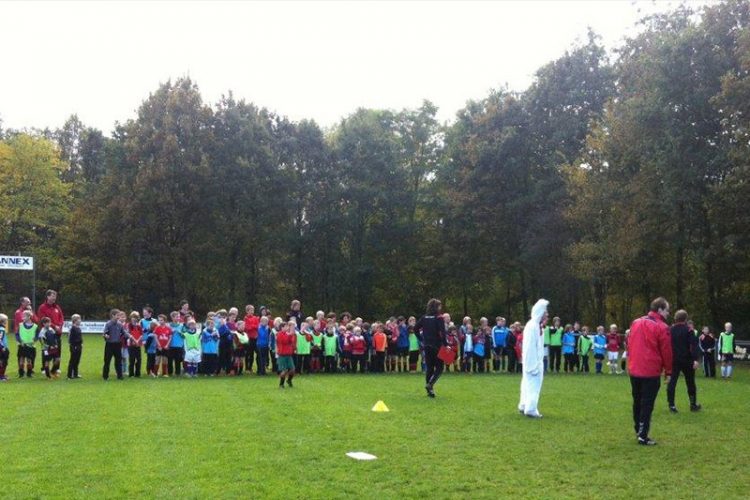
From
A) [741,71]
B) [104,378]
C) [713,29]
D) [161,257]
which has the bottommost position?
[104,378]

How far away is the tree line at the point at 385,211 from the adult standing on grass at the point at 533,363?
23.6 meters

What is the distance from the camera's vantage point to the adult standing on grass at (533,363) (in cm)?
1350

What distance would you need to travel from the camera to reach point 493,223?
47938 millimetres

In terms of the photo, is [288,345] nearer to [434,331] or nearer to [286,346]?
[286,346]

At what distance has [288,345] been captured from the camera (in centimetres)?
1755

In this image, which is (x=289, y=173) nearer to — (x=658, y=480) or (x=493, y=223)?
(x=493, y=223)

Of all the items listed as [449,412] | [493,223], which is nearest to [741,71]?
[493,223]

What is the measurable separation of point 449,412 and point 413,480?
18.7 feet

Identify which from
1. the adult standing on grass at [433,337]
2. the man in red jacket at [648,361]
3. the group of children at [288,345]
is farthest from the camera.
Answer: the group of children at [288,345]

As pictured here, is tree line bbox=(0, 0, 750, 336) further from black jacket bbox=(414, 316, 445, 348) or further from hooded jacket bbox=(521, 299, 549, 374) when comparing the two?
hooded jacket bbox=(521, 299, 549, 374)

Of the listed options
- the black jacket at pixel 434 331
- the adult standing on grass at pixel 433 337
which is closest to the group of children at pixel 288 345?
the adult standing on grass at pixel 433 337

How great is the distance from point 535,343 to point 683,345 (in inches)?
135

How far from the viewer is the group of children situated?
66.7 feet

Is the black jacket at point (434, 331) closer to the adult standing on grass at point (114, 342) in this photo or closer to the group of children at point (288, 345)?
the group of children at point (288, 345)
